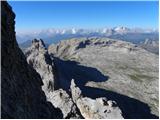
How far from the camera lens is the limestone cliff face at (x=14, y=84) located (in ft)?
83.6

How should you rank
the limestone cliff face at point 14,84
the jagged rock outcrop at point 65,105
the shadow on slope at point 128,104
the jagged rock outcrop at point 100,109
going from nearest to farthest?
the limestone cliff face at point 14,84 < the jagged rock outcrop at point 65,105 < the jagged rock outcrop at point 100,109 < the shadow on slope at point 128,104

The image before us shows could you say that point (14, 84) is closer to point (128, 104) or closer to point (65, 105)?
point (65, 105)

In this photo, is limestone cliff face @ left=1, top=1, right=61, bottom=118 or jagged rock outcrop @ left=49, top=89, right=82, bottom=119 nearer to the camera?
limestone cliff face @ left=1, top=1, right=61, bottom=118

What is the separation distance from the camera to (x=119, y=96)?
18625 cm

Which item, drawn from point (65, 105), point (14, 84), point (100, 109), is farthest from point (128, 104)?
point (14, 84)

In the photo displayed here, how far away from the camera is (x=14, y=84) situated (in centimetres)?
2973

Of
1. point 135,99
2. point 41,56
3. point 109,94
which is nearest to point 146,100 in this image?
point 135,99

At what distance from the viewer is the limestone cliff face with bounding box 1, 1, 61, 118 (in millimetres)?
25484

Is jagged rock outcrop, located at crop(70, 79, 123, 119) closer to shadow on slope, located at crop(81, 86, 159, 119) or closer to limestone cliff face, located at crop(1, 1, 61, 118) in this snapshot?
limestone cliff face, located at crop(1, 1, 61, 118)

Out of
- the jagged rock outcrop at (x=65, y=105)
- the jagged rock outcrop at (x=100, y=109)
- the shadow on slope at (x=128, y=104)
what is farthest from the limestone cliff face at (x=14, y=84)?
the shadow on slope at (x=128, y=104)

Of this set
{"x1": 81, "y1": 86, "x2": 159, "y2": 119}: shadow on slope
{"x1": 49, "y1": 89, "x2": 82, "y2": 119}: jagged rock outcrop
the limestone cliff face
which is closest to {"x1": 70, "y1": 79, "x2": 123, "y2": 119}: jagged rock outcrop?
{"x1": 49, "y1": 89, "x2": 82, "y2": 119}: jagged rock outcrop

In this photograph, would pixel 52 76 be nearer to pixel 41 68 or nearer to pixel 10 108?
pixel 41 68

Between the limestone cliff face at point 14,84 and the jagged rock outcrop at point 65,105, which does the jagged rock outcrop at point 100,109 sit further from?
the limestone cliff face at point 14,84

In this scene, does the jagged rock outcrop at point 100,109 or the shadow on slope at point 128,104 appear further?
the shadow on slope at point 128,104
